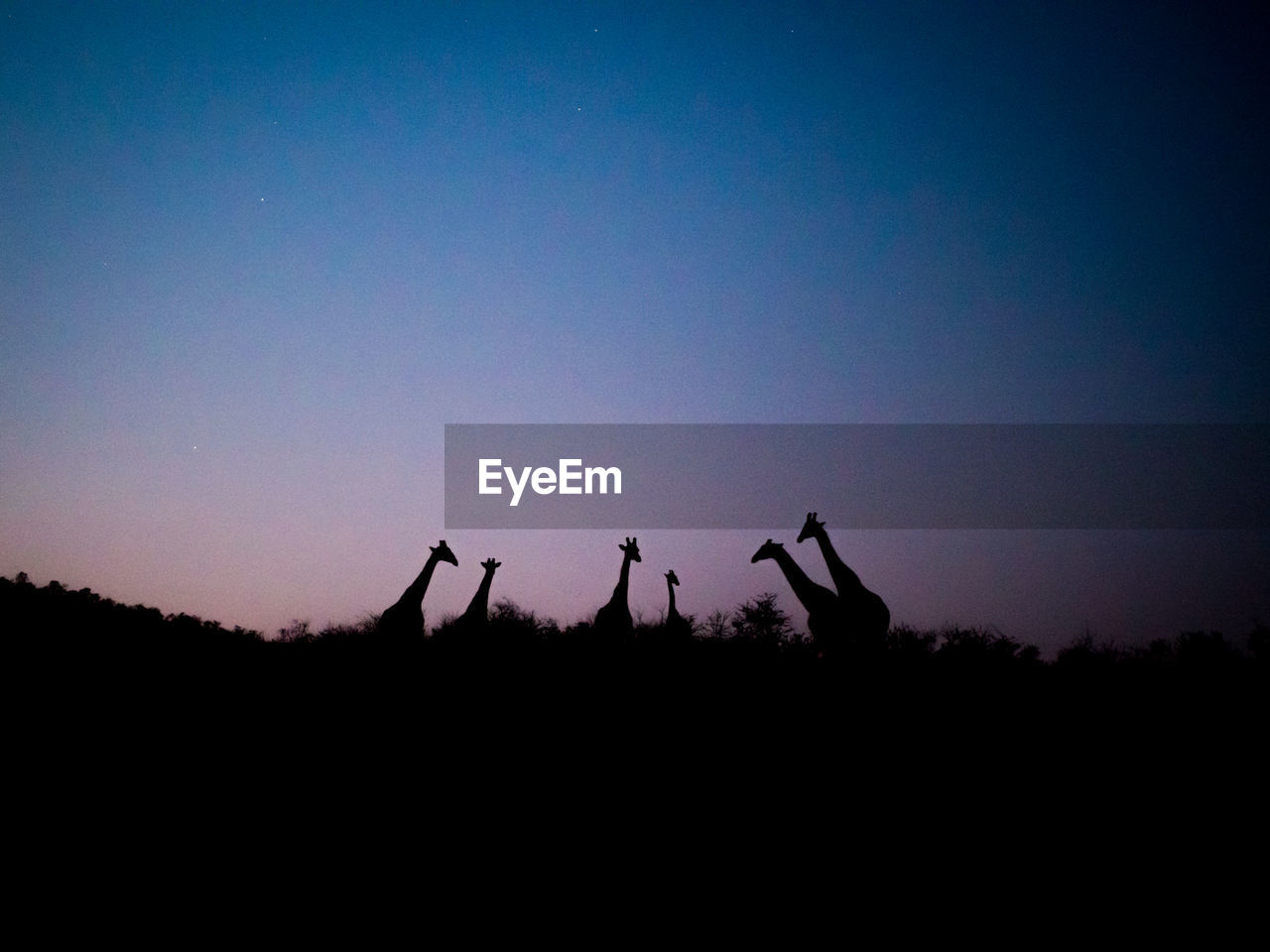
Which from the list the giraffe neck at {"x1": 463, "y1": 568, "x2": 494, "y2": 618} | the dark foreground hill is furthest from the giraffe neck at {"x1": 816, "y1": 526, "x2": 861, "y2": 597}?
the giraffe neck at {"x1": 463, "y1": 568, "x2": 494, "y2": 618}

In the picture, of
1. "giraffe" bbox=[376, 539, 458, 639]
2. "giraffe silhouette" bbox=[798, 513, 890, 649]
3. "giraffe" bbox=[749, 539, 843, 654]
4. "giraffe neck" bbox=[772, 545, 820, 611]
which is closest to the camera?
"giraffe silhouette" bbox=[798, 513, 890, 649]

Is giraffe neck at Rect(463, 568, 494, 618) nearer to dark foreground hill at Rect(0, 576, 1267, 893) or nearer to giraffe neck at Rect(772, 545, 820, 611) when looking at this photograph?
dark foreground hill at Rect(0, 576, 1267, 893)

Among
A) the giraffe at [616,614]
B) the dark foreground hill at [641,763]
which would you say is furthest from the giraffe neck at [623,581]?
the dark foreground hill at [641,763]

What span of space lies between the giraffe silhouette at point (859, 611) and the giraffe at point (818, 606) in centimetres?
21

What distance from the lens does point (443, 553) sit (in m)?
15.3

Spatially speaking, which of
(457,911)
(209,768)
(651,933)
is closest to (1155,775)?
(651,933)

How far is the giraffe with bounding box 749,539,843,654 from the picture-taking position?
10.5m

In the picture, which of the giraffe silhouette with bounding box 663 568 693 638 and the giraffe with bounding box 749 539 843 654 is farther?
the giraffe silhouette with bounding box 663 568 693 638

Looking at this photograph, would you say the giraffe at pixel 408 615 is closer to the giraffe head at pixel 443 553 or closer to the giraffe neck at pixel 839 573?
the giraffe head at pixel 443 553

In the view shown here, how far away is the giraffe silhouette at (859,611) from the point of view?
32.9 feet

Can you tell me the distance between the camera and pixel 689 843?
4.80 metres

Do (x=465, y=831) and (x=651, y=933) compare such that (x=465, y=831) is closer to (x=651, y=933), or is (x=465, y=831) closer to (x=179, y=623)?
(x=651, y=933)

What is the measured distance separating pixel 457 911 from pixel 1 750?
241 inches

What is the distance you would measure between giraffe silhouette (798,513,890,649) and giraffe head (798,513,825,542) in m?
1.39
